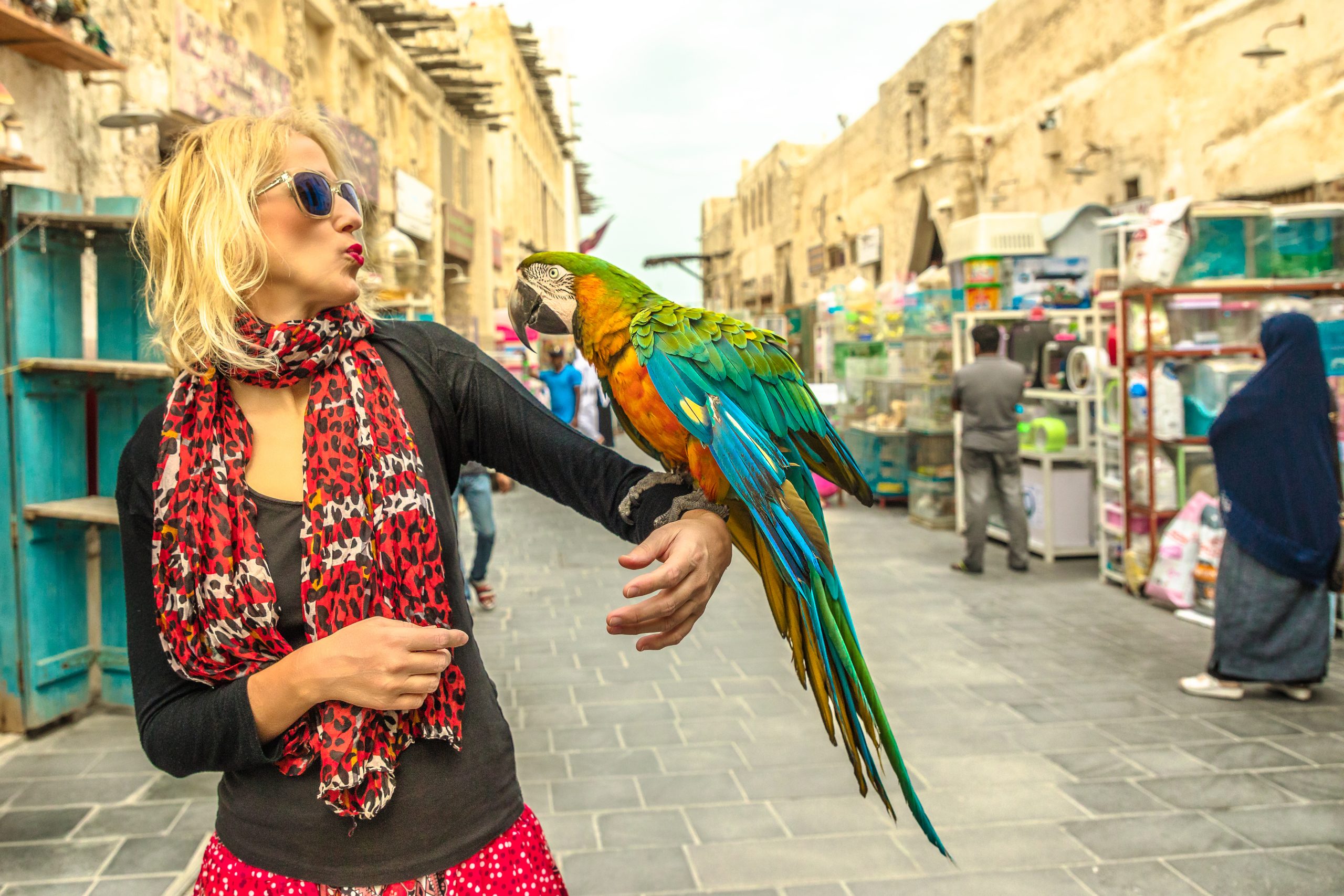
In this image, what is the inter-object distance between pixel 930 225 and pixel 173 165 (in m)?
17.3

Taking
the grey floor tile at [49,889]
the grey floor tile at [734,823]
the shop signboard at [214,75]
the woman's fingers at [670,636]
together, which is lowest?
the grey floor tile at [734,823]

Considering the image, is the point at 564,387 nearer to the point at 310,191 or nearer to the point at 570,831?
the point at 570,831

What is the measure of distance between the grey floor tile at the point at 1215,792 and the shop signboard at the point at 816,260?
2170cm

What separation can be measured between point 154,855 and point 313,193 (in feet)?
9.37

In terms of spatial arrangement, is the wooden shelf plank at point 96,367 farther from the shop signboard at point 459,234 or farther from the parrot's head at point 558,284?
the shop signboard at point 459,234

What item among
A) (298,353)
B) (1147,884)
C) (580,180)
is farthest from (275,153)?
(580,180)

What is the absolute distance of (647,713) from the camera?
4.57 m

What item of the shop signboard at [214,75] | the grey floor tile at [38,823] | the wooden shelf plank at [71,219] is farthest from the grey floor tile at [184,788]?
the shop signboard at [214,75]

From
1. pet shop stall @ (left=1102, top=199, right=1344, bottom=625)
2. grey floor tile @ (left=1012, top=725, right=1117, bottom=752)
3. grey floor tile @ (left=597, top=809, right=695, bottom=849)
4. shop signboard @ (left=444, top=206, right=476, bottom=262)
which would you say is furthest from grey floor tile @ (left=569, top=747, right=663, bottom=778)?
shop signboard @ (left=444, top=206, right=476, bottom=262)

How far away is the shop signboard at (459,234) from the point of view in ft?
50.5

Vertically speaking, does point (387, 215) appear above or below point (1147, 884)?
above

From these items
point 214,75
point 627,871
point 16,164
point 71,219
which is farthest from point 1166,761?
point 214,75

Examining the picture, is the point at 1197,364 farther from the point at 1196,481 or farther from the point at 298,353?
the point at 298,353

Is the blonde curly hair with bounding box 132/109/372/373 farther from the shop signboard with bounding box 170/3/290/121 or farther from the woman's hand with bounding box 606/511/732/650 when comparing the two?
the shop signboard with bounding box 170/3/290/121
